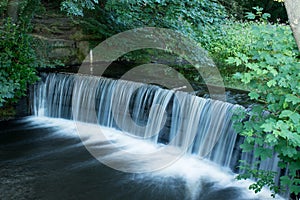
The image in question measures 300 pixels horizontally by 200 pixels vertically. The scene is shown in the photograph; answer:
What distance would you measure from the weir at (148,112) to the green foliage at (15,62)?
2.02ft

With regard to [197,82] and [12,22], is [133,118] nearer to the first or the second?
[197,82]

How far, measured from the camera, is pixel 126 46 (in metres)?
8.65

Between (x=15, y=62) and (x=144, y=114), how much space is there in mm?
2760

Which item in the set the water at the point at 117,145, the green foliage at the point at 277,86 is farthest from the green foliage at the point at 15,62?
the green foliage at the point at 277,86

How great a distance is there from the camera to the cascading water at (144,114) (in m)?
5.48

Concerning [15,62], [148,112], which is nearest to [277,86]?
[148,112]

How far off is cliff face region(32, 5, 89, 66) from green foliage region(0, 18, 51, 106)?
2.41 ft

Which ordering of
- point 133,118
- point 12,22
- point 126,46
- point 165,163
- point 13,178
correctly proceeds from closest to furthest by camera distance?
1. point 13,178
2. point 165,163
3. point 133,118
4. point 12,22
5. point 126,46

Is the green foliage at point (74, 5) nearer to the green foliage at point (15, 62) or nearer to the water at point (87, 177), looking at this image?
the green foliage at point (15, 62)

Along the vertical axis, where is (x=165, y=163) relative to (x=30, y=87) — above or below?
below

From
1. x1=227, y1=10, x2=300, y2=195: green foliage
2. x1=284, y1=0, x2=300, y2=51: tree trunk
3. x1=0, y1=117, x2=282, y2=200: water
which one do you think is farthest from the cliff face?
x1=284, y1=0, x2=300, y2=51: tree trunk

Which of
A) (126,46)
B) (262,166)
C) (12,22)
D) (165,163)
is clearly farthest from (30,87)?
(262,166)

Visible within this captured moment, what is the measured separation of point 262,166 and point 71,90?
4309 mm

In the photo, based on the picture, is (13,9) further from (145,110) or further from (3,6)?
(145,110)
